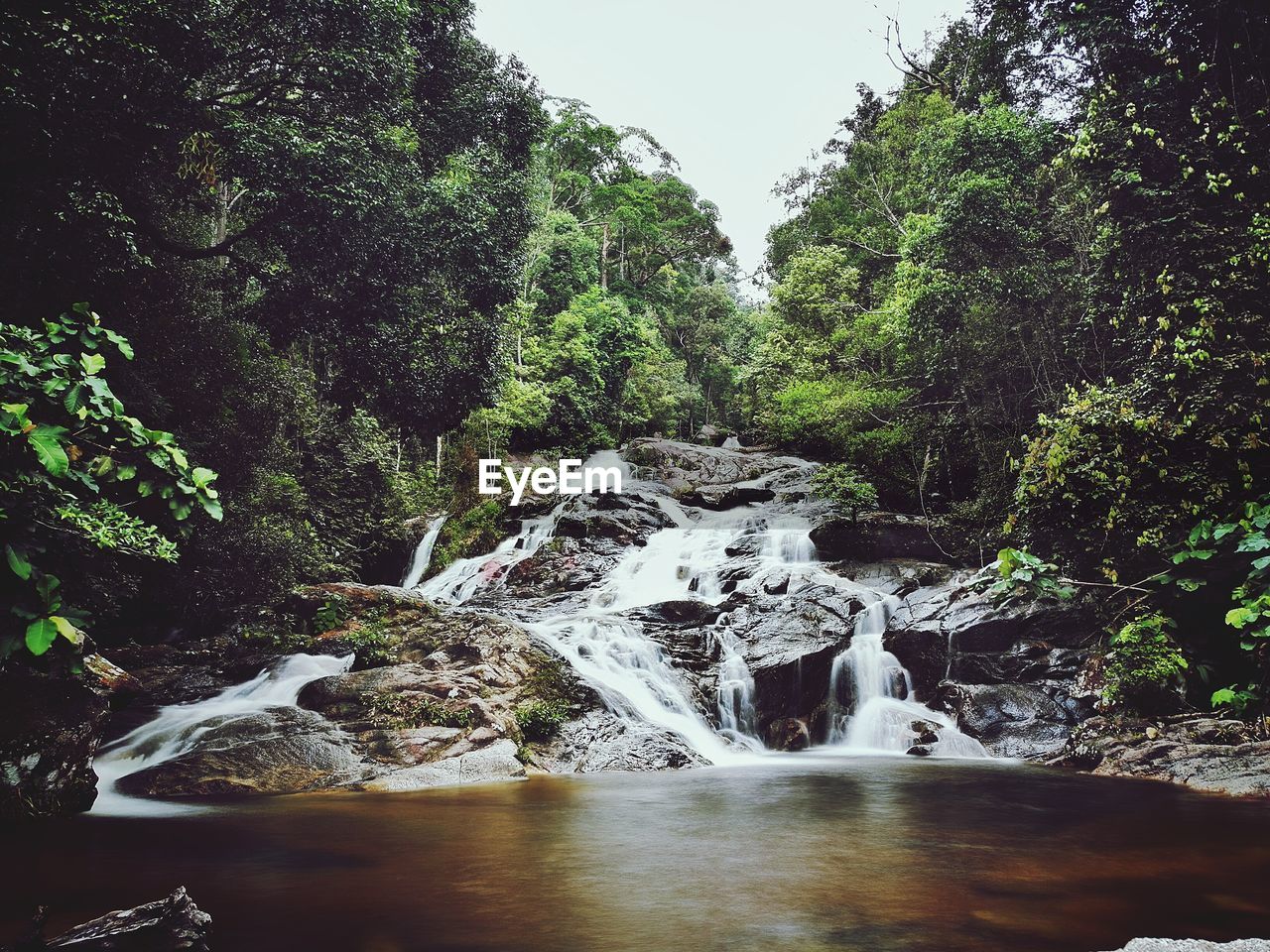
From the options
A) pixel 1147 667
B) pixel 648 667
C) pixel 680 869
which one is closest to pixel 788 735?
pixel 648 667

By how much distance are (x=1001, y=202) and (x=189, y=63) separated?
14.5m

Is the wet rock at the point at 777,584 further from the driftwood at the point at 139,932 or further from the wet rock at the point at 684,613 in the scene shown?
the driftwood at the point at 139,932

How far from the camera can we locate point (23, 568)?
3.63 meters

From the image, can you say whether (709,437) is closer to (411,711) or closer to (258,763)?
(411,711)

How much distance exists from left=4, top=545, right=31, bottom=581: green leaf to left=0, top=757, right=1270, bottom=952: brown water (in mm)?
1678

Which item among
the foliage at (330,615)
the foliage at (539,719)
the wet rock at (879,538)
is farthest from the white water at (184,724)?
the wet rock at (879,538)

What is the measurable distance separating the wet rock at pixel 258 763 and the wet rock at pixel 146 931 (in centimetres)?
489

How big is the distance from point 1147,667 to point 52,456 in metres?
10.1

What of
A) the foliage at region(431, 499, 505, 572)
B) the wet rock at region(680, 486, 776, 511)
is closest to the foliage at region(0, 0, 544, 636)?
the foliage at region(431, 499, 505, 572)

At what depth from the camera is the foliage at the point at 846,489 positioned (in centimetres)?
1617

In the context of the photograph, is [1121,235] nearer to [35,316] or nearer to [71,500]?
[71,500]

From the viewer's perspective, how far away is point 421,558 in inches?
834

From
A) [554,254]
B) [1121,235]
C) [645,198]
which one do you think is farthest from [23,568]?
[645,198]

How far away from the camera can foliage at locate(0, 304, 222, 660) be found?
3637mm
